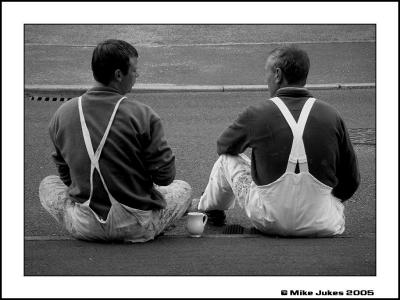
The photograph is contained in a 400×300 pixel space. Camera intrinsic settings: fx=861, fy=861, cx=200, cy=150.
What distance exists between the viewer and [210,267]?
4902mm

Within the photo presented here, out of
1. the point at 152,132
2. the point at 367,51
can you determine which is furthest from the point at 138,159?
the point at 367,51

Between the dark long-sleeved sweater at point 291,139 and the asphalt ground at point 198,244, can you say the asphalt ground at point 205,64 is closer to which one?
the asphalt ground at point 198,244

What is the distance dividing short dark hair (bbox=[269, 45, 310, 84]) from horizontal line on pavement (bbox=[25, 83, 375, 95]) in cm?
700

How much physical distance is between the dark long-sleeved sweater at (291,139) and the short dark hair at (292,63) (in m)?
0.09

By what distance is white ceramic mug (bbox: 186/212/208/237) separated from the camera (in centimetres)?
568

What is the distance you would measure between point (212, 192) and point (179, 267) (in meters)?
1.18

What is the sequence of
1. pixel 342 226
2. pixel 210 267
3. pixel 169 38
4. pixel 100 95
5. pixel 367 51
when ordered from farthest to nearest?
pixel 169 38 → pixel 367 51 → pixel 342 226 → pixel 100 95 → pixel 210 267

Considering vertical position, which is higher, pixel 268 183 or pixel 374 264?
pixel 268 183

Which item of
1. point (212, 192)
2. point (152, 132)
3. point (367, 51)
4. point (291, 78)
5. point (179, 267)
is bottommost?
point (179, 267)

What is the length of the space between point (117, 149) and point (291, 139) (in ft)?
3.53

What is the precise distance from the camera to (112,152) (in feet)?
17.0

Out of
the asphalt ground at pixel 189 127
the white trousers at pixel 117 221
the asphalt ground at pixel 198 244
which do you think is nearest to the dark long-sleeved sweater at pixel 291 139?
the asphalt ground at pixel 198 244

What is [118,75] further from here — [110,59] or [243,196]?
[243,196]

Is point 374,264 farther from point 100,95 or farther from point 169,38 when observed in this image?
point 169,38
